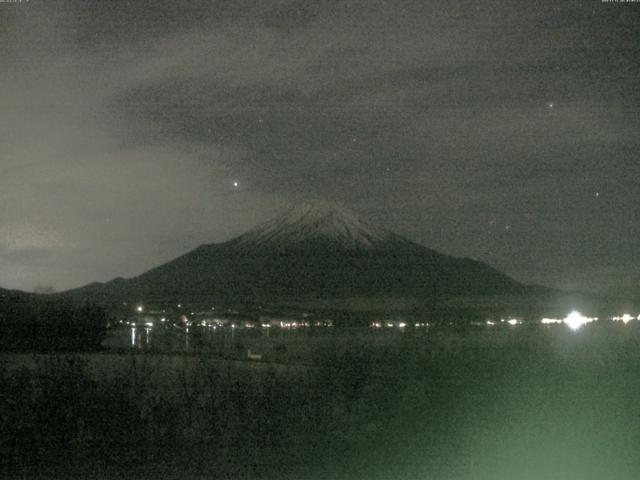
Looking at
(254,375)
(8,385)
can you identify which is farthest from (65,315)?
(8,385)

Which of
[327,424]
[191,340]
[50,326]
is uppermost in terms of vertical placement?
[50,326]

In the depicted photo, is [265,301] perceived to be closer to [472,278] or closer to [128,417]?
[472,278]

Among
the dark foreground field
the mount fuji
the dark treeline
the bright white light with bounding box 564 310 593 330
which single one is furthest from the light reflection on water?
the mount fuji

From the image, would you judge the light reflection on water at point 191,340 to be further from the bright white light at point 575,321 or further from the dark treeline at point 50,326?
the bright white light at point 575,321

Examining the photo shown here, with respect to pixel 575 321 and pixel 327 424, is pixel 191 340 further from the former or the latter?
pixel 575 321

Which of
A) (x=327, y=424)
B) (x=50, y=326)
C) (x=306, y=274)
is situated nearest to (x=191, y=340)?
(x=50, y=326)

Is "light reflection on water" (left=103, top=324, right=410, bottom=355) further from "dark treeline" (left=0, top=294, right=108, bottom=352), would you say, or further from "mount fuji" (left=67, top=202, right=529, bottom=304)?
"mount fuji" (left=67, top=202, right=529, bottom=304)

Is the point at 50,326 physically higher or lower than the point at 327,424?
higher
